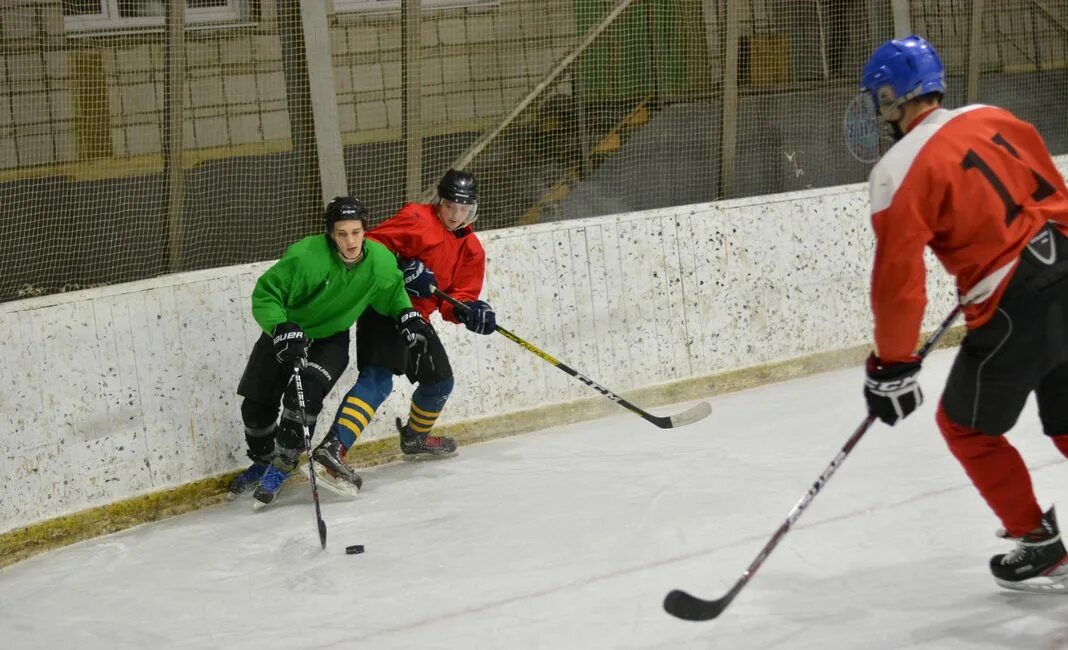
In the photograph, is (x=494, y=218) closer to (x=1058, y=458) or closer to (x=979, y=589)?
(x=1058, y=458)

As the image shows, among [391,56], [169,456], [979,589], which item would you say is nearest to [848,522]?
[979,589]

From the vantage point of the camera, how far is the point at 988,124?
7.66ft

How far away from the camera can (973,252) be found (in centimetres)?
235

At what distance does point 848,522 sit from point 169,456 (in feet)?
7.11

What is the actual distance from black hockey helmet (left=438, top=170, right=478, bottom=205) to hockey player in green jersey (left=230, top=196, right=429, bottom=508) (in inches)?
11.4

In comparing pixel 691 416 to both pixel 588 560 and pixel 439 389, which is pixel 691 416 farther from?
pixel 588 560

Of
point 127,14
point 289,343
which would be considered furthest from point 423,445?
point 127,14

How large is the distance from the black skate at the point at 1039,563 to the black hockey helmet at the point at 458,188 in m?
2.13

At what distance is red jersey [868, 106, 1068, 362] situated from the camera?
226 centimetres

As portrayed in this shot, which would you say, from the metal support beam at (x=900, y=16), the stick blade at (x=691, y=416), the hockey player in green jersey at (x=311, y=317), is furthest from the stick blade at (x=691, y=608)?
the metal support beam at (x=900, y=16)

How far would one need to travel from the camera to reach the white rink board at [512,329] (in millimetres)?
3729

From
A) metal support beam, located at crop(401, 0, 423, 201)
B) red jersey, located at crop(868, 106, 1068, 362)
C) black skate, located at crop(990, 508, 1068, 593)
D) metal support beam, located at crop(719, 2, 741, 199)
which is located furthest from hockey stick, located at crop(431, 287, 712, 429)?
red jersey, located at crop(868, 106, 1068, 362)

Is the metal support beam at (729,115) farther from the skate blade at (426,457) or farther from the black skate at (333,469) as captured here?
the black skate at (333,469)

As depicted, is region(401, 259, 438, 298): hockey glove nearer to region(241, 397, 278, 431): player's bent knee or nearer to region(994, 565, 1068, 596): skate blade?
region(241, 397, 278, 431): player's bent knee
